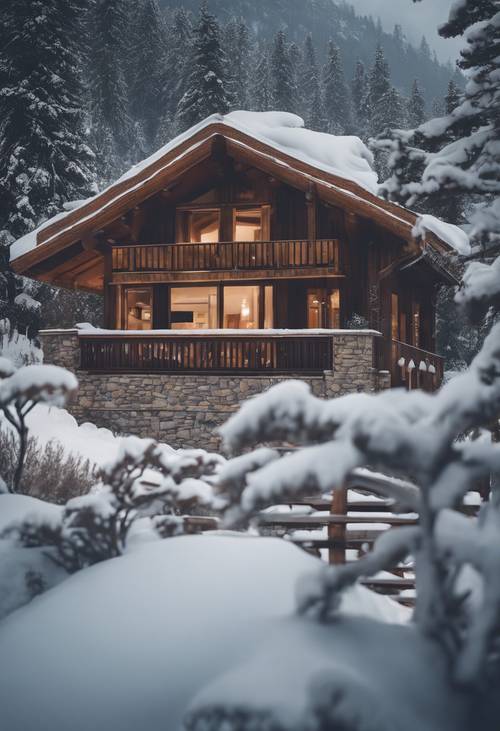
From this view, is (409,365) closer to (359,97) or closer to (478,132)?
(478,132)

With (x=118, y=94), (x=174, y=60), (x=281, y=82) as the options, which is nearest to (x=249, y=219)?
(x=118, y=94)

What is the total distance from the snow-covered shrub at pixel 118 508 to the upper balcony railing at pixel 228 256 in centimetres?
934

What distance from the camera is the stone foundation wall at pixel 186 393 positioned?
39.7 feet

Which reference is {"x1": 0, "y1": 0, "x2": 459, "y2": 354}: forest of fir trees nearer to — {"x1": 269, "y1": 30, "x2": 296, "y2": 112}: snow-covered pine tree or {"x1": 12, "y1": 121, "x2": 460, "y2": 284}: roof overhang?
{"x1": 269, "y1": 30, "x2": 296, "y2": 112}: snow-covered pine tree

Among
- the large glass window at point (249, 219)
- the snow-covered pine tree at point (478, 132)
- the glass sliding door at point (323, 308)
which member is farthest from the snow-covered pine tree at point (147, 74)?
the snow-covered pine tree at point (478, 132)

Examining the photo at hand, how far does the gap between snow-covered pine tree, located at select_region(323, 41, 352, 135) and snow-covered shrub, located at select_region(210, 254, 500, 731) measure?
59.7 m

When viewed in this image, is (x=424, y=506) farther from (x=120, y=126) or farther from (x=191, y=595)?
(x=120, y=126)

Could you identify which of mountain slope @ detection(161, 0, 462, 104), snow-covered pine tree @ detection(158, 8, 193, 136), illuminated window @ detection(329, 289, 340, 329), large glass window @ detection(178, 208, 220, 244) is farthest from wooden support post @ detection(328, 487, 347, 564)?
mountain slope @ detection(161, 0, 462, 104)

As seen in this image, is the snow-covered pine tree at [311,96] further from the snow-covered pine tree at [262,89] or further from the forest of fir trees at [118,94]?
the snow-covered pine tree at [262,89]

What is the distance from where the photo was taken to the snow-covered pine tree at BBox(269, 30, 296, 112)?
5138cm

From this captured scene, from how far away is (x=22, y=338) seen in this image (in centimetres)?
2389

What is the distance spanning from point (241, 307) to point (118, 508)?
14108 mm

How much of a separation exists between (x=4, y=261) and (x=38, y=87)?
6.97m

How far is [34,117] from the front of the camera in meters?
22.0
